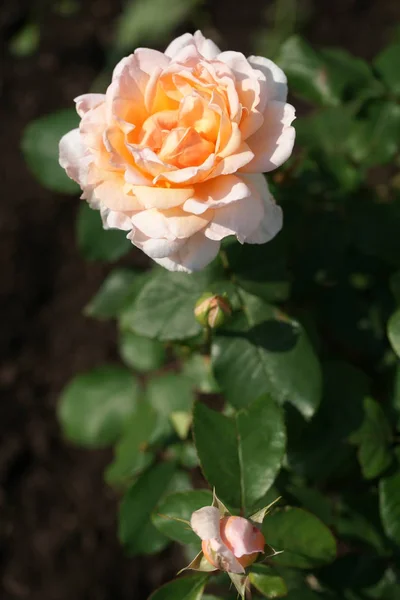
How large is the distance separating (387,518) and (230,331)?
0.36 metres

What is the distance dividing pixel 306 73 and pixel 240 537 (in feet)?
2.81

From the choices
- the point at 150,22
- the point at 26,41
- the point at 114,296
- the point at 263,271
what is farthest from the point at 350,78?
the point at 26,41

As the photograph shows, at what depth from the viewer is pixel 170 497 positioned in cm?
88

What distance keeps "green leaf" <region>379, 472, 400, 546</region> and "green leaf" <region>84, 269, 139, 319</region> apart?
2.15ft

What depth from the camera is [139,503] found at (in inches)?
47.4

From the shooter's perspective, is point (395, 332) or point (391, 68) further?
point (391, 68)

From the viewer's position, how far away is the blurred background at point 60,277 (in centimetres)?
194

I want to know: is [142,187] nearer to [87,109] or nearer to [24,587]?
[87,109]

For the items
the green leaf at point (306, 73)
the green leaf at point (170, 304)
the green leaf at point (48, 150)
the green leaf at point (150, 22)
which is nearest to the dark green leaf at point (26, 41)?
the green leaf at point (150, 22)

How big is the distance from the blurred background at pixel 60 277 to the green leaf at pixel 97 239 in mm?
966

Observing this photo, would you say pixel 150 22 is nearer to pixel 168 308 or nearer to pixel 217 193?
pixel 168 308

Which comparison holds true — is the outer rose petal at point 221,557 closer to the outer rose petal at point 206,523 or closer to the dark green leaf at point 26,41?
the outer rose petal at point 206,523

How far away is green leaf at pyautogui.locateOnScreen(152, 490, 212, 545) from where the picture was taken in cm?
85

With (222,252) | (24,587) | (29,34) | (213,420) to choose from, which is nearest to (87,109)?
(222,252)
